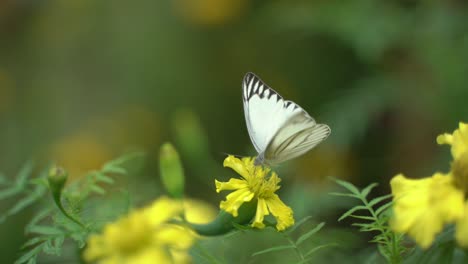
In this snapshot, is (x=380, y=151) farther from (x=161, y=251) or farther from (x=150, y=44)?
(x=161, y=251)

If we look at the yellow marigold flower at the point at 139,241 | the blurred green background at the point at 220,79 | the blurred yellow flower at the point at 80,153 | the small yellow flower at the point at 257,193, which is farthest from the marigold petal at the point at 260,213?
the blurred yellow flower at the point at 80,153

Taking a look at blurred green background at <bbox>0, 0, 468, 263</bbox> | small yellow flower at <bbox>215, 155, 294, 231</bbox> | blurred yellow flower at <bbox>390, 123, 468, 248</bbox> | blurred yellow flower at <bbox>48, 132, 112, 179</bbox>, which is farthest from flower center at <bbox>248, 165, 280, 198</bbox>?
blurred yellow flower at <bbox>48, 132, 112, 179</bbox>

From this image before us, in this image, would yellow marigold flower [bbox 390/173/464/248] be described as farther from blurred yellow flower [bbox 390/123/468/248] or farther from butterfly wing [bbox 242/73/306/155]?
butterfly wing [bbox 242/73/306/155]

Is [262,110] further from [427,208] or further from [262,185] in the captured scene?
[427,208]

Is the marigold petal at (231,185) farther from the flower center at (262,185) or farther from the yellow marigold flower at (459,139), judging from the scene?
the yellow marigold flower at (459,139)

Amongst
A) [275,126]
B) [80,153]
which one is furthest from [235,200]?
[80,153]
